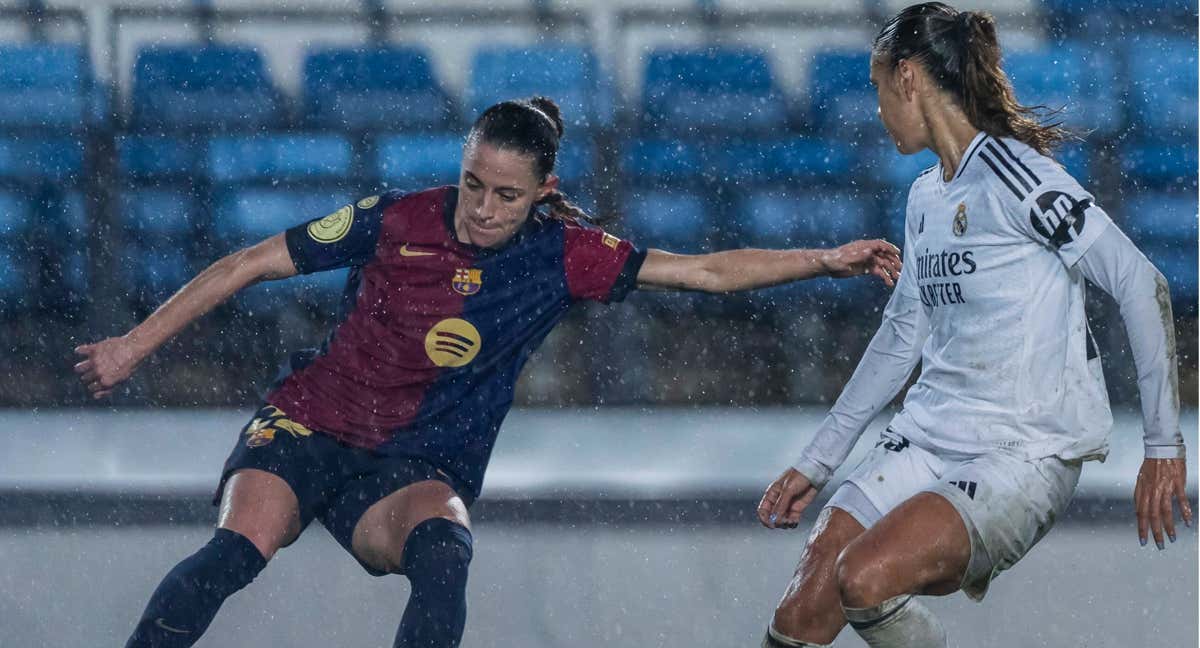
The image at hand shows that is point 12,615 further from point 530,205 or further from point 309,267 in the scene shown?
point 530,205

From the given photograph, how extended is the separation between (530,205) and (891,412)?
16.7ft

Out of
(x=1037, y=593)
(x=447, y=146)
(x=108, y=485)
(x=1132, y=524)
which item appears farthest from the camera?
(x=447, y=146)

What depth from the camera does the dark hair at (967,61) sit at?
2391mm

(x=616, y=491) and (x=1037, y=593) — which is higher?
(x=1037, y=593)

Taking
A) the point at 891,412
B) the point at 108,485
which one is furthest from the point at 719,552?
the point at 891,412

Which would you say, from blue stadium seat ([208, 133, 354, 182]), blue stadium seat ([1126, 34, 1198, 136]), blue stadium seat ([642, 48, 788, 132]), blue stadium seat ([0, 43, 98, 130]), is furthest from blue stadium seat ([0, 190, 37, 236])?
blue stadium seat ([1126, 34, 1198, 136])

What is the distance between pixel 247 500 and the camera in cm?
262

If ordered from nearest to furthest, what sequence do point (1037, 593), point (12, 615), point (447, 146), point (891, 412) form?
point (12, 615) < point (1037, 593) < point (891, 412) < point (447, 146)

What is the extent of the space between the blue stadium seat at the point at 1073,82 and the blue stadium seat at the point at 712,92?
134 centimetres

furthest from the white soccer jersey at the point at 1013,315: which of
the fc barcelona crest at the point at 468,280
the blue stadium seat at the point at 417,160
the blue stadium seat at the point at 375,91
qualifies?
the blue stadium seat at the point at 375,91

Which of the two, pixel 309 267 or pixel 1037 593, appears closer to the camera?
pixel 309 267

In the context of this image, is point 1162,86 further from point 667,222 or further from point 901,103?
point 901,103

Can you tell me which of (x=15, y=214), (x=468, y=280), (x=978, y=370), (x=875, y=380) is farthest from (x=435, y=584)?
(x=15, y=214)

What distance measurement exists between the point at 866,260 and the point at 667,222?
5.46 metres
